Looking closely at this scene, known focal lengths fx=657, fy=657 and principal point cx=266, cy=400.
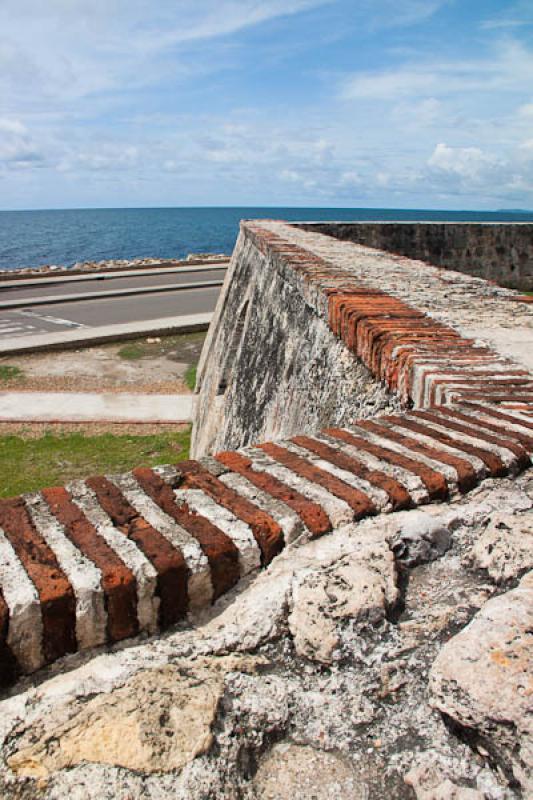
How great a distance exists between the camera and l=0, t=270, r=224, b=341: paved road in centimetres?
1789

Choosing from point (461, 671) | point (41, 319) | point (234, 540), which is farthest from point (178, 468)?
point (41, 319)

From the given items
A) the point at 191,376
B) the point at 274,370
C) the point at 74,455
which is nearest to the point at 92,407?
the point at 74,455

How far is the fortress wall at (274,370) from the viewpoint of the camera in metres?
4.14

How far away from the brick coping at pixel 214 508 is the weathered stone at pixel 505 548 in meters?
0.25

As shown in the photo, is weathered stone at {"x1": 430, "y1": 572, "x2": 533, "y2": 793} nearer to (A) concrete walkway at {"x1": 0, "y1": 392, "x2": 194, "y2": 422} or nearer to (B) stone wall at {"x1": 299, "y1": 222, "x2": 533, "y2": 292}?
(A) concrete walkway at {"x1": 0, "y1": 392, "x2": 194, "y2": 422}

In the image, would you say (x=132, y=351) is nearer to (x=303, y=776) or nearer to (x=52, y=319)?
(x=52, y=319)

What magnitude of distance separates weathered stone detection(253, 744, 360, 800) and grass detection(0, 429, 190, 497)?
24.9 feet

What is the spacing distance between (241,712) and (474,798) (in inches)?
20.1

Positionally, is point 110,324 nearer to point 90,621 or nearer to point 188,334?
point 188,334

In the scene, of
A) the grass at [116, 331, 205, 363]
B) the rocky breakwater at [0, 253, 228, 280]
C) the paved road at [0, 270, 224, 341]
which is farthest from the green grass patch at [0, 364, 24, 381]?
the rocky breakwater at [0, 253, 228, 280]

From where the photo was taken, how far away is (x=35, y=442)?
32.9 ft

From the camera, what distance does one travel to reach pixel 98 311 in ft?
65.7

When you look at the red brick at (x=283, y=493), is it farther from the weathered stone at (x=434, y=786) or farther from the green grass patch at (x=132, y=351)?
the green grass patch at (x=132, y=351)

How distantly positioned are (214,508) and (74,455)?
8.06 metres
